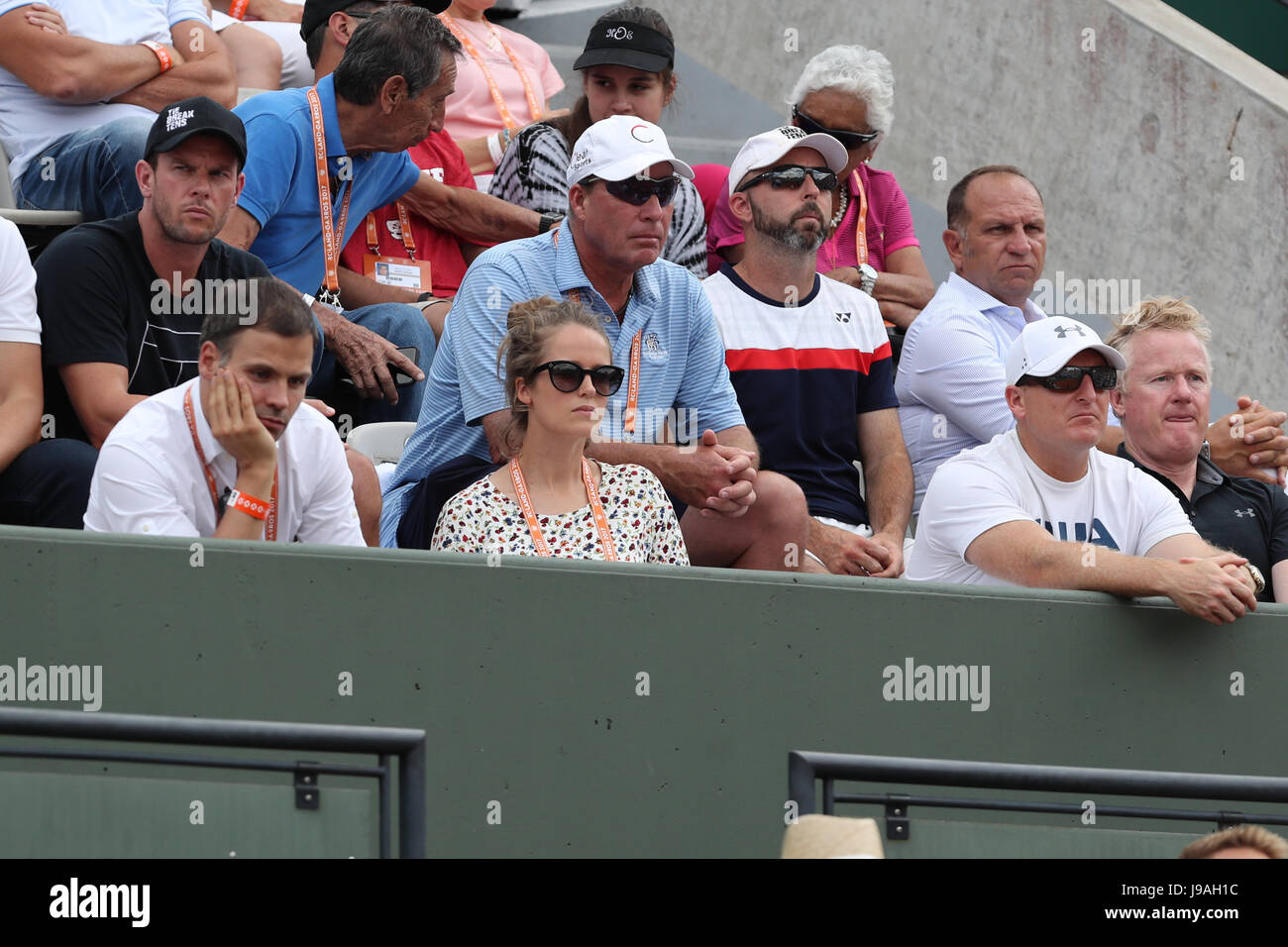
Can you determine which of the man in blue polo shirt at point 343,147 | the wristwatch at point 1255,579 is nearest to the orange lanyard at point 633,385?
the man in blue polo shirt at point 343,147

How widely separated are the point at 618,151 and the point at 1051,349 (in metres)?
1.34

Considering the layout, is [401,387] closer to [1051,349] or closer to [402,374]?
[402,374]

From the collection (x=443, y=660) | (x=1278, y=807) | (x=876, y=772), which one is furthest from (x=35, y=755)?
(x=1278, y=807)

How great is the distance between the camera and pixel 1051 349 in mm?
4848

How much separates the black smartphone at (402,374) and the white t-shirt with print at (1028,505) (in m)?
1.70

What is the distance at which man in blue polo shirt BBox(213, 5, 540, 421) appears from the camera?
19.1 feet

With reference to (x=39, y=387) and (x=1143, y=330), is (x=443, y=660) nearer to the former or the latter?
(x=39, y=387)

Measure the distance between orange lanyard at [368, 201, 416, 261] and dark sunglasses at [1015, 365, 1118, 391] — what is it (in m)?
2.43

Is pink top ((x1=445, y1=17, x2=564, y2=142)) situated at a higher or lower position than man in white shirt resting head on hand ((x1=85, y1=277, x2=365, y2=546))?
higher

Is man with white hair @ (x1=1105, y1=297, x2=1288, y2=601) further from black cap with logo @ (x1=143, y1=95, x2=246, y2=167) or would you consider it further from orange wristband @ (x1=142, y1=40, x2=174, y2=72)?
orange wristband @ (x1=142, y1=40, x2=174, y2=72)

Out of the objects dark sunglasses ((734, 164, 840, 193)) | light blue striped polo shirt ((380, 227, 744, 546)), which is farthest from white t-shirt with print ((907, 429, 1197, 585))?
dark sunglasses ((734, 164, 840, 193))

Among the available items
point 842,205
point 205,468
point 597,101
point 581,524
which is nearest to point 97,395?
point 205,468

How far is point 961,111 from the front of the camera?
8.59 meters

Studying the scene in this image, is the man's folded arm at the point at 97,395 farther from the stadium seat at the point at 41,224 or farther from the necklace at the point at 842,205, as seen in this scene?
the necklace at the point at 842,205
